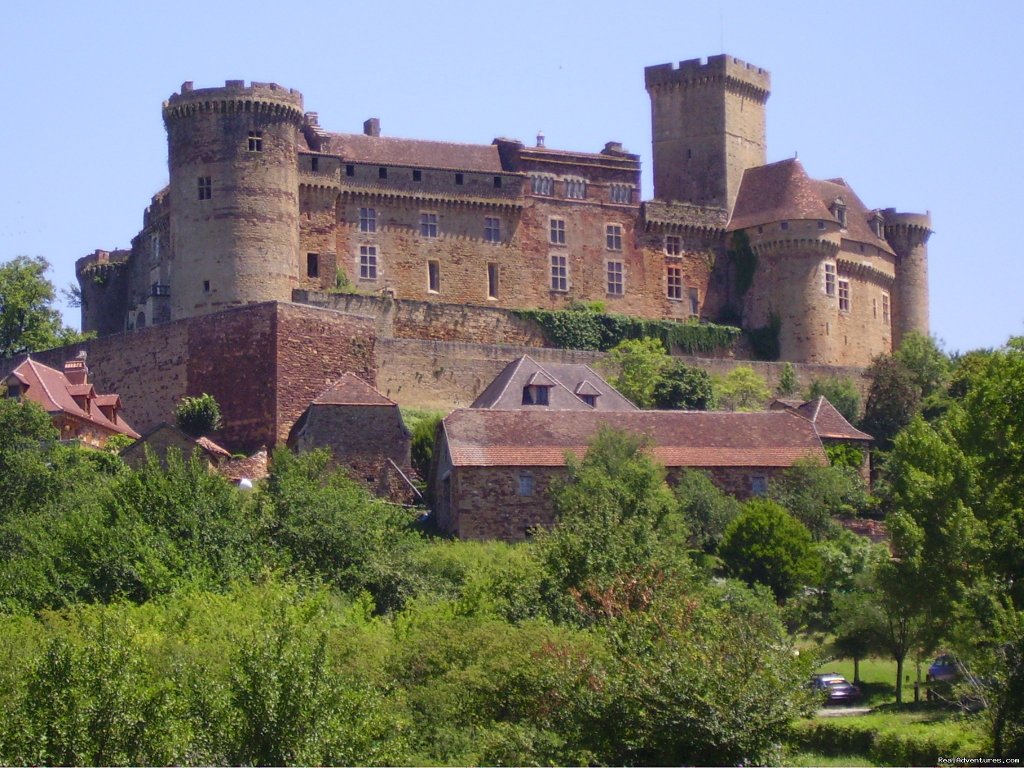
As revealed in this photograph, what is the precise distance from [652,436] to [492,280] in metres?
20.4

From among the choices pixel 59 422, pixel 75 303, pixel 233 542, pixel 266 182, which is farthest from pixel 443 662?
pixel 75 303

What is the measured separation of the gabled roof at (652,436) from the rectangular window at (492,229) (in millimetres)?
18967

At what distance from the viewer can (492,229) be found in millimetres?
80125

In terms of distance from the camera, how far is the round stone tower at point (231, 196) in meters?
70.6

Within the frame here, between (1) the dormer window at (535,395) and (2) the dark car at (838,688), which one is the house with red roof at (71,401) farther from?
(2) the dark car at (838,688)

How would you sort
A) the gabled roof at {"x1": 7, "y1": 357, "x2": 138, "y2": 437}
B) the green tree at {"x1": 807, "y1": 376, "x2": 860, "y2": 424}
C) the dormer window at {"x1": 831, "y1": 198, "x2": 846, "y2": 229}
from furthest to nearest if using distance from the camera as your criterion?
the dormer window at {"x1": 831, "y1": 198, "x2": 846, "y2": 229}, the green tree at {"x1": 807, "y1": 376, "x2": 860, "y2": 424}, the gabled roof at {"x1": 7, "y1": 357, "x2": 138, "y2": 437}

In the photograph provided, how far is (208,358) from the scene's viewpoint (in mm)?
64812

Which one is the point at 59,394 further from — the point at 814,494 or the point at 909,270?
the point at 909,270

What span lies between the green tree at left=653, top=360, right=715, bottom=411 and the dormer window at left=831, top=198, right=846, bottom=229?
50.8 feet

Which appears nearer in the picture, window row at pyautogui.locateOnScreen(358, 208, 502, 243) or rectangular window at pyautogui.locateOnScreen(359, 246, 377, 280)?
rectangular window at pyautogui.locateOnScreen(359, 246, 377, 280)

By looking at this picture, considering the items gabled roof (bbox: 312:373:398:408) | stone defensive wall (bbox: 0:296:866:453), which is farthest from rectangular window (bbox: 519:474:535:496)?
stone defensive wall (bbox: 0:296:866:453)

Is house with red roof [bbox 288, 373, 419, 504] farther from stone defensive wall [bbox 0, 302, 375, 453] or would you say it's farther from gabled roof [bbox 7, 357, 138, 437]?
gabled roof [bbox 7, 357, 138, 437]

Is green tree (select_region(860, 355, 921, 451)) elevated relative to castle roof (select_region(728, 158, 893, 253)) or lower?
lower

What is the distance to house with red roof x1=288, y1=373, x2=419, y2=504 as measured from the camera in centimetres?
6003
